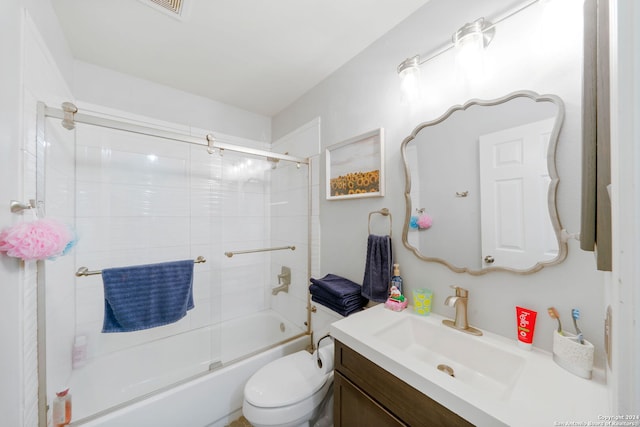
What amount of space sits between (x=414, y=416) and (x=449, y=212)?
0.81 meters

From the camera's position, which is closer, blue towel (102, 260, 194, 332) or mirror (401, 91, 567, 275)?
mirror (401, 91, 567, 275)

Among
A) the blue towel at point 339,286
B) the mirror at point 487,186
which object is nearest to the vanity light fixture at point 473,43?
the mirror at point 487,186

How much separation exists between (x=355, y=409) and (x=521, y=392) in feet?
1.93

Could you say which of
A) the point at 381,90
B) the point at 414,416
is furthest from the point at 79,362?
the point at 381,90

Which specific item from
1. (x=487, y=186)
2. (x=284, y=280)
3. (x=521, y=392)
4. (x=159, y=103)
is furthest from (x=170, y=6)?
(x=521, y=392)

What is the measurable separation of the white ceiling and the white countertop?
1617 mm

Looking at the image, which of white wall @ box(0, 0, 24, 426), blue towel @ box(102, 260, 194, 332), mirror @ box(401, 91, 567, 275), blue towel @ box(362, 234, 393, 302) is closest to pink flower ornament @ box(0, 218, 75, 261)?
white wall @ box(0, 0, 24, 426)

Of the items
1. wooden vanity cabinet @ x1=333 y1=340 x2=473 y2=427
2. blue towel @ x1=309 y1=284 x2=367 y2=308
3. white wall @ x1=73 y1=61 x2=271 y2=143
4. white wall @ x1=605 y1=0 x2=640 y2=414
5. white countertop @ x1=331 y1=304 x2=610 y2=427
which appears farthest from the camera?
white wall @ x1=73 y1=61 x2=271 y2=143

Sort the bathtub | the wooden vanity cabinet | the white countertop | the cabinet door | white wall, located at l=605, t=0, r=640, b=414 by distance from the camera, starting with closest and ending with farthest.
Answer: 1. white wall, located at l=605, t=0, r=640, b=414
2. the white countertop
3. the wooden vanity cabinet
4. the cabinet door
5. the bathtub

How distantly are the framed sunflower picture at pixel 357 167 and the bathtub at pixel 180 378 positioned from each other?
4.09ft

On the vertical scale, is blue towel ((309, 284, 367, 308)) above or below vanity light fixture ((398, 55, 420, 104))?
below

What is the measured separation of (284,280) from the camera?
2.19 meters

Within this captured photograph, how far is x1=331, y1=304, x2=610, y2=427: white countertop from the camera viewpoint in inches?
22.6

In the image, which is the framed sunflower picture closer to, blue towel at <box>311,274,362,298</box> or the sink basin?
blue towel at <box>311,274,362,298</box>
